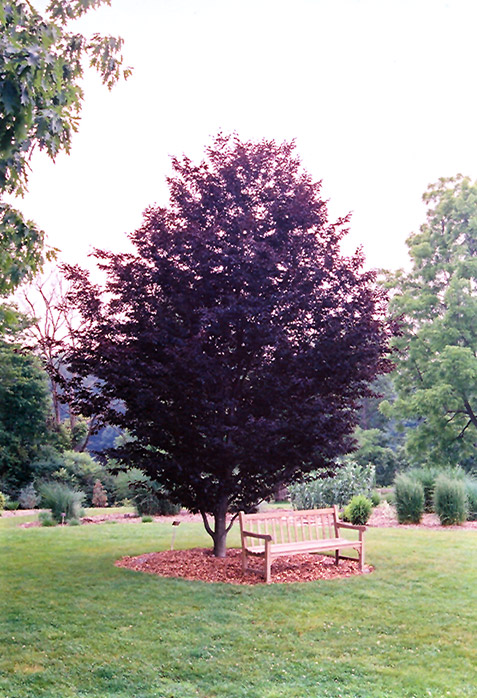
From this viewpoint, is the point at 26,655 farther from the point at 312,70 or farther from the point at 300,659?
the point at 312,70

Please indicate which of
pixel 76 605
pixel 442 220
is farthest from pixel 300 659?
pixel 442 220

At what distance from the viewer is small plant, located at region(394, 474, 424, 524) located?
13.5m

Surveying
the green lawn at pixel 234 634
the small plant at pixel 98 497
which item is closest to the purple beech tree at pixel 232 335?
the green lawn at pixel 234 634

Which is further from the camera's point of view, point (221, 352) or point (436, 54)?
point (436, 54)

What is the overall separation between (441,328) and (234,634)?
16907mm

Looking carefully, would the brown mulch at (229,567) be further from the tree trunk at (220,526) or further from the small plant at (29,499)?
the small plant at (29,499)

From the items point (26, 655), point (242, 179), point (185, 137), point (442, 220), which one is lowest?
point (26, 655)

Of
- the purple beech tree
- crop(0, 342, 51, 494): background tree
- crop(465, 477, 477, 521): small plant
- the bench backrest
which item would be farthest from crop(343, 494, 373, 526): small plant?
crop(0, 342, 51, 494): background tree

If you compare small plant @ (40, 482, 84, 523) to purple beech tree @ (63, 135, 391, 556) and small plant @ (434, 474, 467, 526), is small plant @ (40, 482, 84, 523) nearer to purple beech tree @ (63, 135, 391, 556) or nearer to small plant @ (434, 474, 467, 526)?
purple beech tree @ (63, 135, 391, 556)

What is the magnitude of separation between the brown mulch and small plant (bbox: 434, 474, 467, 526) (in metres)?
4.88

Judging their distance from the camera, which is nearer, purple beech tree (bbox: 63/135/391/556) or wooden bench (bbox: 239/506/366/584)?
wooden bench (bbox: 239/506/366/584)

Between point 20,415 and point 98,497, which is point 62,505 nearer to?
point 98,497

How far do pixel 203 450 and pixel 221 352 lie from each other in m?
1.34

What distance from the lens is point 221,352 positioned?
8547 mm
